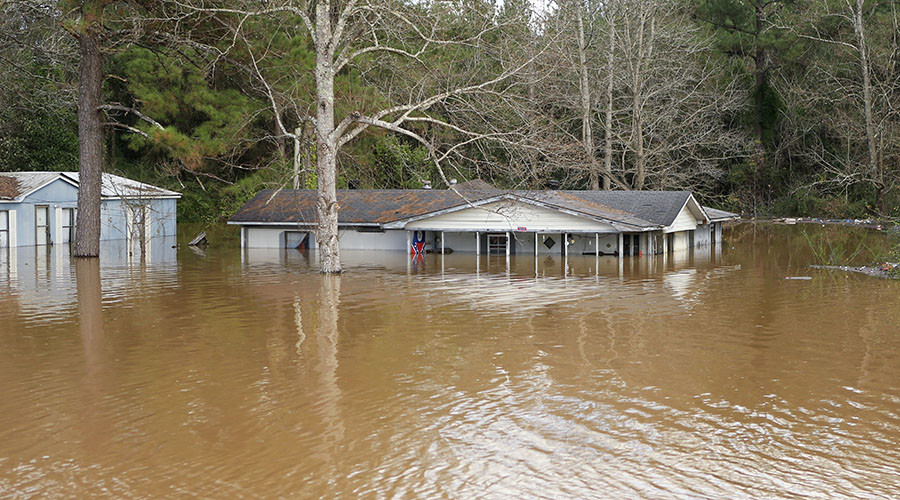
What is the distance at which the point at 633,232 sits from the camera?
36.4 metres

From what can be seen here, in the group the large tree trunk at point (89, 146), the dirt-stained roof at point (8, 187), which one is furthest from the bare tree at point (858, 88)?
the dirt-stained roof at point (8, 187)

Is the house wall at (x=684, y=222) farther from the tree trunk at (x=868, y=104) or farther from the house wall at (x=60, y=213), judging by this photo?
the house wall at (x=60, y=213)

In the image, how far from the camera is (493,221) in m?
38.1

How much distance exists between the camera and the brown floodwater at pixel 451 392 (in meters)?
9.63

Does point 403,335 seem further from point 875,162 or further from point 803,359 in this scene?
point 875,162

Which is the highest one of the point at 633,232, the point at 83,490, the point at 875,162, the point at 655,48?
the point at 655,48

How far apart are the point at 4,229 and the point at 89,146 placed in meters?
8.58

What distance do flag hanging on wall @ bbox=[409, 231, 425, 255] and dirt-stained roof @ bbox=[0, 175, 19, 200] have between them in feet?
53.6

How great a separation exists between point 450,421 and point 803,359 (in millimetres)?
6792

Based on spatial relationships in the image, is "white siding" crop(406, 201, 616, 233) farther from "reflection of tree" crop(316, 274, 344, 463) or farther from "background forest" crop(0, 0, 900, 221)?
"reflection of tree" crop(316, 274, 344, 463)

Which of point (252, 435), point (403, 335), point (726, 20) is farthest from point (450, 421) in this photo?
point (726, 20)

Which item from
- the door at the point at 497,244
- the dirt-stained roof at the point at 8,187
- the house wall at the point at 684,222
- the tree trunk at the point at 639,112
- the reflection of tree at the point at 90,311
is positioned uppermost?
the tree trunk at the point at 639,112

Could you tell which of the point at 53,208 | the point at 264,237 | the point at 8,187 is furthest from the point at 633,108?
the point at 8,187

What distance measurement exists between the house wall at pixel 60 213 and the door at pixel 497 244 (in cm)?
1352
